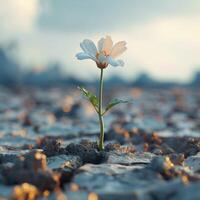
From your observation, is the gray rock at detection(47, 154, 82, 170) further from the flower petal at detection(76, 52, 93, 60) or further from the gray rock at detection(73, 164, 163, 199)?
the flower petal at detection(76, 52, 93, 60)

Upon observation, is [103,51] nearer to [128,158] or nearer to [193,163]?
[128,158]

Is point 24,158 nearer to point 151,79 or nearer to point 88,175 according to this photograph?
point 88,175

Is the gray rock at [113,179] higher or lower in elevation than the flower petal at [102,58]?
lower

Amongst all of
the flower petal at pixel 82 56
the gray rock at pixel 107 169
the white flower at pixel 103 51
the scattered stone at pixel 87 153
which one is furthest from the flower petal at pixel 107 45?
the gray rock at pixel 107 169

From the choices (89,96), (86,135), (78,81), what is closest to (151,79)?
(78,81)

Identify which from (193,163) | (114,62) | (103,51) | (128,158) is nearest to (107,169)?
(128,158)

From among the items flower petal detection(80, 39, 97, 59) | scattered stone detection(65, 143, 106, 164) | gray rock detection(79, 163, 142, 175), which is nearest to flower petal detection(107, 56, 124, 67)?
flower petal detection(80, 39, 97, 59)

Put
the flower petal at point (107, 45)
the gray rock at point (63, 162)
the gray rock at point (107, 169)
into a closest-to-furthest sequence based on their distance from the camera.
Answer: the gray rock at point (107, 169) < the gray rock at point (63, 162) < the flower petal at point (107, 45)

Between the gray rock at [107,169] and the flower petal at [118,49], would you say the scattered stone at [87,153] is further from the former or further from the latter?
the flower petal at [118,49]
